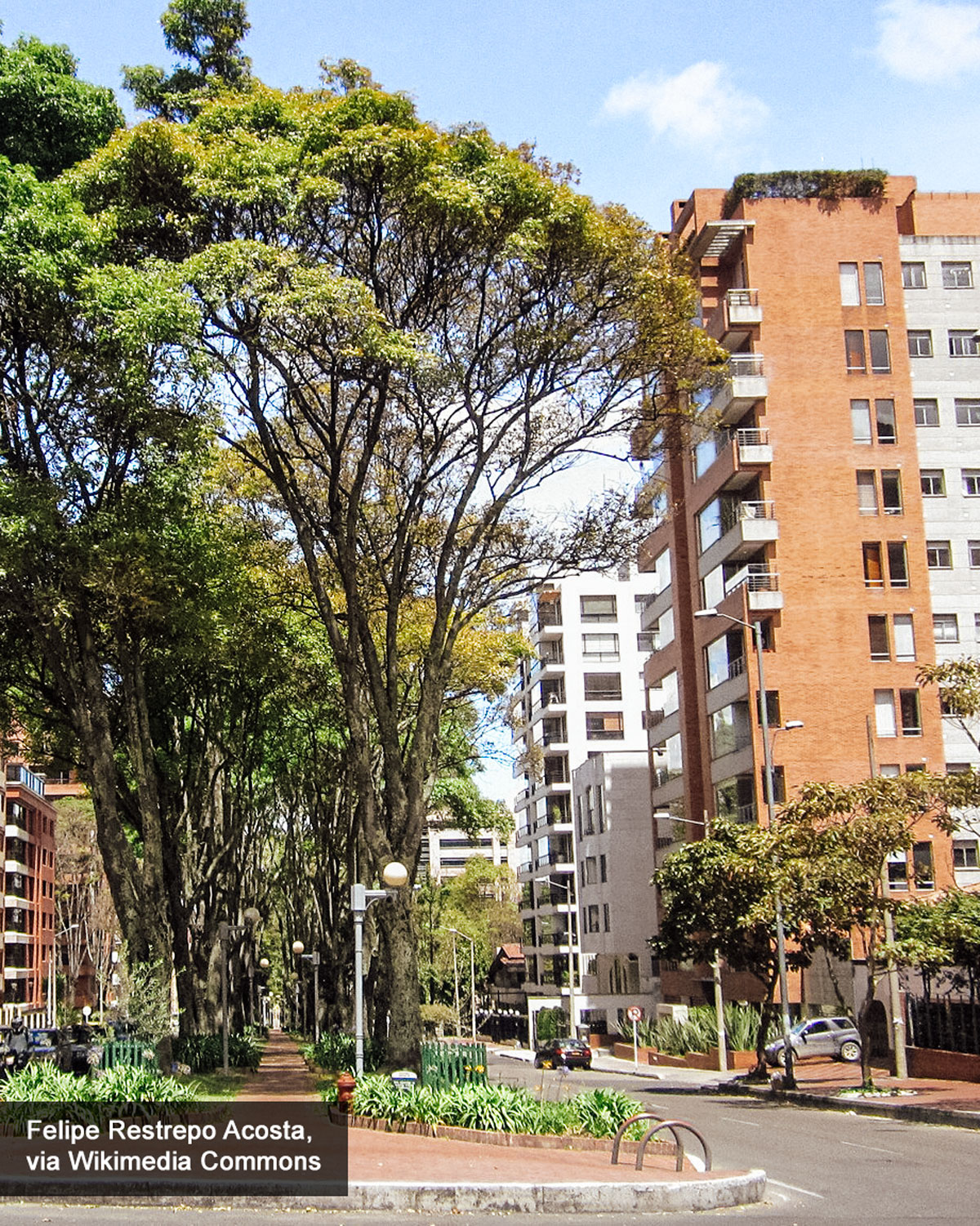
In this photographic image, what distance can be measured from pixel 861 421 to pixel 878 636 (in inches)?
316

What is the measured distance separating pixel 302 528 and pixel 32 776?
267 feet

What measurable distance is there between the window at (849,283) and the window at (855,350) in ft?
4.69

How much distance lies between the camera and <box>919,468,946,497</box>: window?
174ft

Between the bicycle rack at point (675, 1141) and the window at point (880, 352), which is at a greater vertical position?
the window at point (880, 352)

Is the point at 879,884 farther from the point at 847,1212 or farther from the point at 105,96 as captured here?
the point at 105,96

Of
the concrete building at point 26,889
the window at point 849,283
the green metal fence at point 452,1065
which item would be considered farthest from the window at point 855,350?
the concrete building at point 26,889

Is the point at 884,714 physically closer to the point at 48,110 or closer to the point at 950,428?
the point at 950,428

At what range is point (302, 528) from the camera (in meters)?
24.4

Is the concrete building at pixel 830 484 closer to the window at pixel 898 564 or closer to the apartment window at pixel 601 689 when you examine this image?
the window at pixel 898 564

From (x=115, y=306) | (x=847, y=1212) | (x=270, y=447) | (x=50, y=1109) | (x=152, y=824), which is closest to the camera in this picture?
(x=847, y=1212)

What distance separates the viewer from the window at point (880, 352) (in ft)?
172

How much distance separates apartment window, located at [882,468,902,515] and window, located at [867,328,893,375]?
3.98 m

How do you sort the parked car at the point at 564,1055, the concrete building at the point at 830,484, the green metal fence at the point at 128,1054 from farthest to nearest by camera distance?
the parked car at the point at 564,1055 < the concrete building at the point at 830,484 < the green metal fence at the point at 128,1054

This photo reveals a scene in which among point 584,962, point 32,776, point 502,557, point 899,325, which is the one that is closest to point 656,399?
point 502,557
